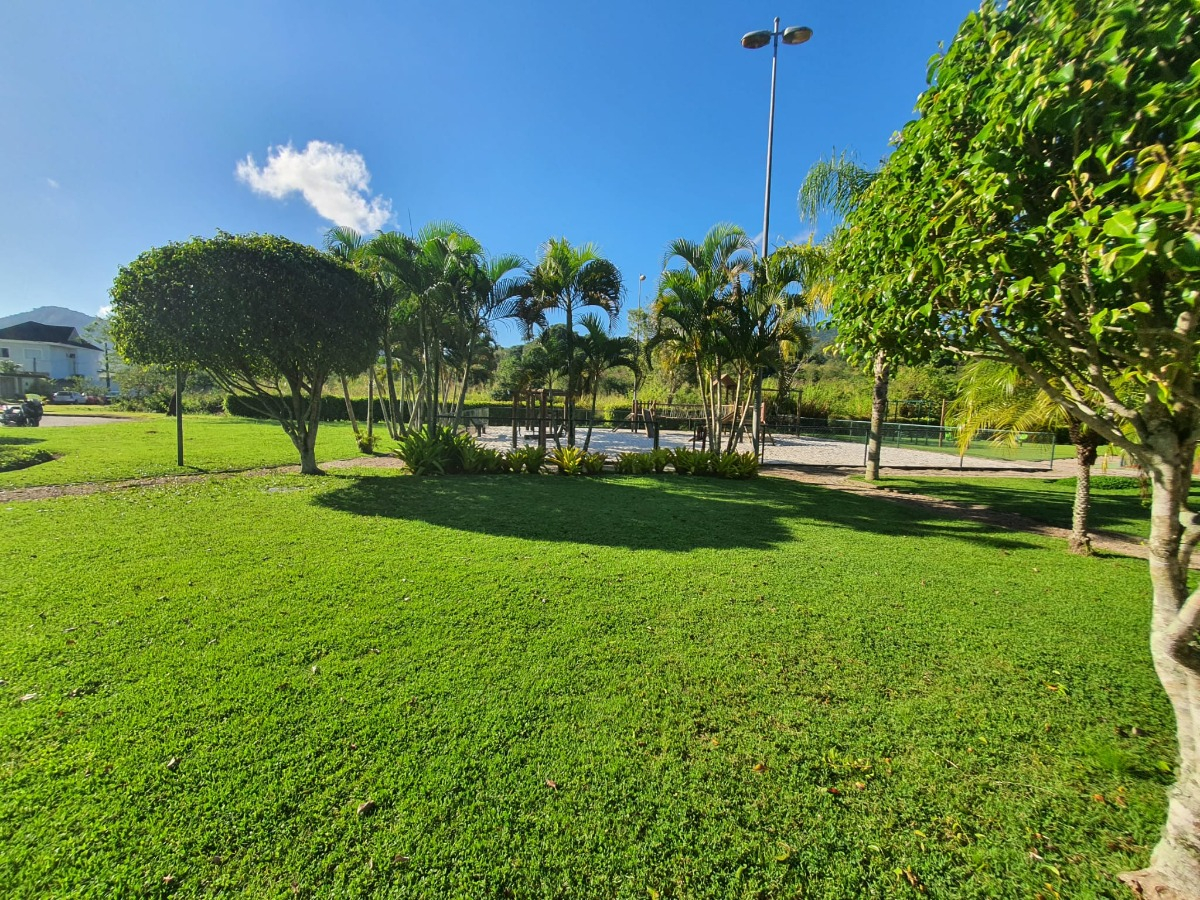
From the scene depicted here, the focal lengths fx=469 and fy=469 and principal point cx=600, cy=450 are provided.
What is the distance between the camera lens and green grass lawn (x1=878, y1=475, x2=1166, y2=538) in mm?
7956

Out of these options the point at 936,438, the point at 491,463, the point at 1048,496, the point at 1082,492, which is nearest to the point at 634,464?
the point at 491,463

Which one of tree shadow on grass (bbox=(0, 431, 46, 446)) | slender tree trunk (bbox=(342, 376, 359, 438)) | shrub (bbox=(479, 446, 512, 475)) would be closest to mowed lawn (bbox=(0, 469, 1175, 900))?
shrub (bbox=(479, 446, 512, 475))

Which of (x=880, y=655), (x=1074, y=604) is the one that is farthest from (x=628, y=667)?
(x=1074, y=604)

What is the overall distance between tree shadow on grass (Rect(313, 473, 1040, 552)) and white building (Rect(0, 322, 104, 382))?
72.2m

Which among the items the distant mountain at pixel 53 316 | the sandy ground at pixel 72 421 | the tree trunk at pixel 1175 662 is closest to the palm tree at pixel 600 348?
the tree trunk at pixel 1175 662

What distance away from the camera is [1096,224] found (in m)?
1.61

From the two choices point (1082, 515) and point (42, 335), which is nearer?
point (1082, 515)

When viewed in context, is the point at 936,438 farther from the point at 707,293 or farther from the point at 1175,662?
the point at 1175,662

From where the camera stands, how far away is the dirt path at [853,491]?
6.89m

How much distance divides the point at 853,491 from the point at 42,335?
94708mm

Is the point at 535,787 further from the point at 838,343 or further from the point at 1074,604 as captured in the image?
the point at 1074,604

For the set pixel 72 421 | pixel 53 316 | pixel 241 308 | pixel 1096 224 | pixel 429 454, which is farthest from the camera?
pixel 53 316

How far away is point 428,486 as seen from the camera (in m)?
9.18

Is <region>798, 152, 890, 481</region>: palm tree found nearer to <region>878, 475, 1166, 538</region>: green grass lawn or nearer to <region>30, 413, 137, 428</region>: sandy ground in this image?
<region>878, 475, 1166, 538</region>: green grass lawn
